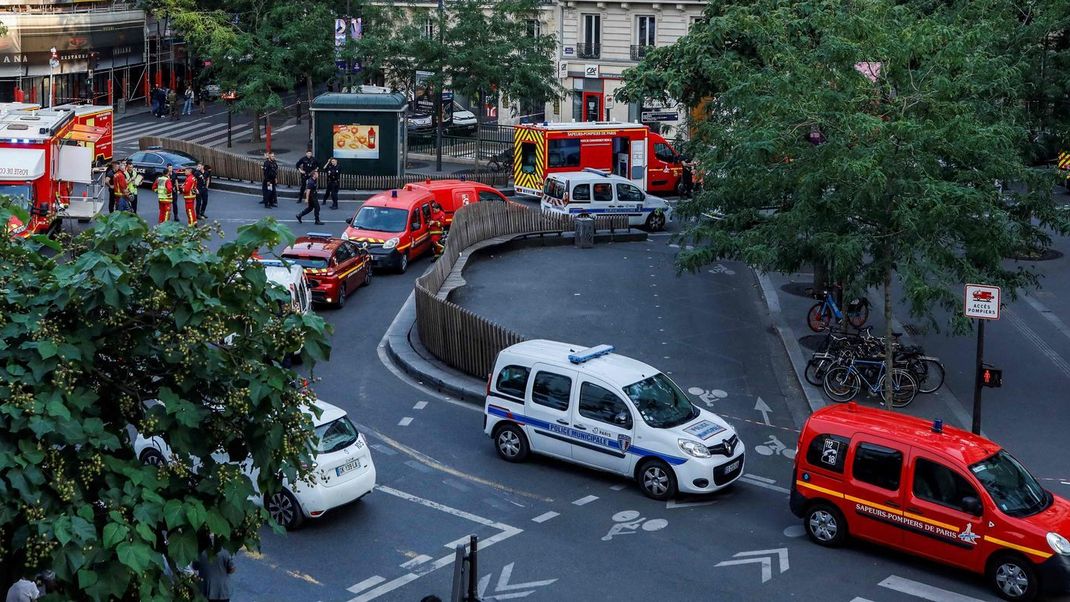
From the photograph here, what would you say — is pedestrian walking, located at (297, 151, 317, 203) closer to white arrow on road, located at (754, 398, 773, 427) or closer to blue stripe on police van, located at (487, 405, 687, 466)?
white arrow on road, located at (754, 398, 773, 427)

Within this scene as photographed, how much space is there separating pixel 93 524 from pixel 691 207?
16.8 m

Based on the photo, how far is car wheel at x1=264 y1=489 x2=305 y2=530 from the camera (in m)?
15.1

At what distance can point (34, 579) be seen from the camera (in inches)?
340

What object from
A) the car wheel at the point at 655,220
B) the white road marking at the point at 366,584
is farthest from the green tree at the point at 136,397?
the car wheel at the point at 655,220

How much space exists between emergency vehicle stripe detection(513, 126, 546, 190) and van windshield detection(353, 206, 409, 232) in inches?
422

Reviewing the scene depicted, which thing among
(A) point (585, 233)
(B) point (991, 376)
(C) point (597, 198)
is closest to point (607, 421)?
(B) point (991, 376)

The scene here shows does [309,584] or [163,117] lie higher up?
[163,117]

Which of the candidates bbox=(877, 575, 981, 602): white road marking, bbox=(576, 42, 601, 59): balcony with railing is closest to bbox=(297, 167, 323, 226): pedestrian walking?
bbox=(877, 575, 981, 602): white road marking

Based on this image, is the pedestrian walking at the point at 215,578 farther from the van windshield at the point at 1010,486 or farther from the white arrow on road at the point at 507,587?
the van windshield at the point at 1010,486

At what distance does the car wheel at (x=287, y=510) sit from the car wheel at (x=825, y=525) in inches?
227

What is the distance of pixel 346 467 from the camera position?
15.3 m

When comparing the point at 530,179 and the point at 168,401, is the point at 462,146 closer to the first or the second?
the point at 530,179

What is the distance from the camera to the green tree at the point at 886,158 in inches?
709

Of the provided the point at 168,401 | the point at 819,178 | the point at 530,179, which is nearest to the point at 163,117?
the point at 530,179
